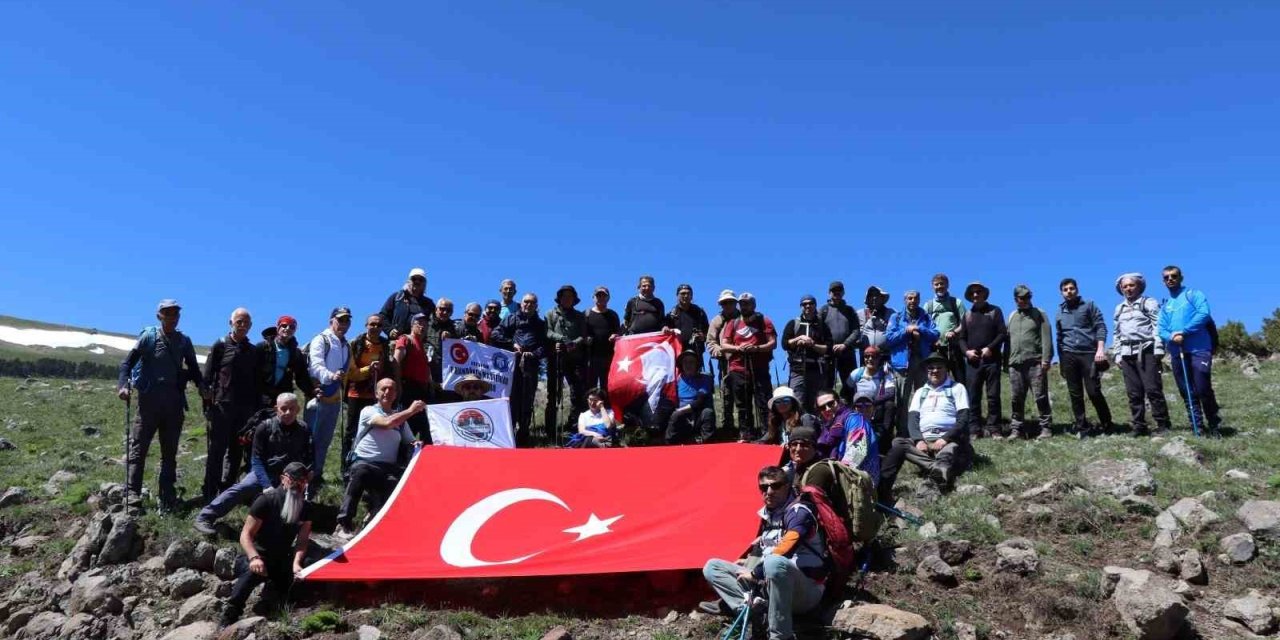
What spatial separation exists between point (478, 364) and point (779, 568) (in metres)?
8.17

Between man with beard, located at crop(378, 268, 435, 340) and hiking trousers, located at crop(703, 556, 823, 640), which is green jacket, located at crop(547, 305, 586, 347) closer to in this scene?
man with beard, located at crop(378, 268, 435, 340)

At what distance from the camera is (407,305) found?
46.7 feet

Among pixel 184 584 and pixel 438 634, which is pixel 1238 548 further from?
pixel 184 584

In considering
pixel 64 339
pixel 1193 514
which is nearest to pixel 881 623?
pixel 1193 514

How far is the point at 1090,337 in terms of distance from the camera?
45.1 feet

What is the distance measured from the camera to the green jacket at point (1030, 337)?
1390cm

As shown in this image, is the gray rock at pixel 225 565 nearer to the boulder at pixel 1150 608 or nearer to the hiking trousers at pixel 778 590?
the hiking trousers at pixel 778 590

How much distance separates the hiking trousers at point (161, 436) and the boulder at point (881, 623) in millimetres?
9273

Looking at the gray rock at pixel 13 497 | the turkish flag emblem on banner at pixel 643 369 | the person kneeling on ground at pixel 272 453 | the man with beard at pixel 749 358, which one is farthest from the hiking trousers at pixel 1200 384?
the gray rock at pixel 13 497

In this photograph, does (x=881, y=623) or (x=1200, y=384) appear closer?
(x=881, y=623)

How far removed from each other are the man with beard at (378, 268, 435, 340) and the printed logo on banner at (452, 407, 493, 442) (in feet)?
7.11

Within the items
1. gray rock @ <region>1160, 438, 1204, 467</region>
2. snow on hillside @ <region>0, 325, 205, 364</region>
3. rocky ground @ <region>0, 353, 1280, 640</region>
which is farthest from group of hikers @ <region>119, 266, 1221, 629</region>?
snow on hillside @ <region>0, 325, 205, 364</region>

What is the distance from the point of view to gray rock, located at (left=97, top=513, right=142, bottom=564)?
33.0ft

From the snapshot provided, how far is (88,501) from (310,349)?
3972 mm
